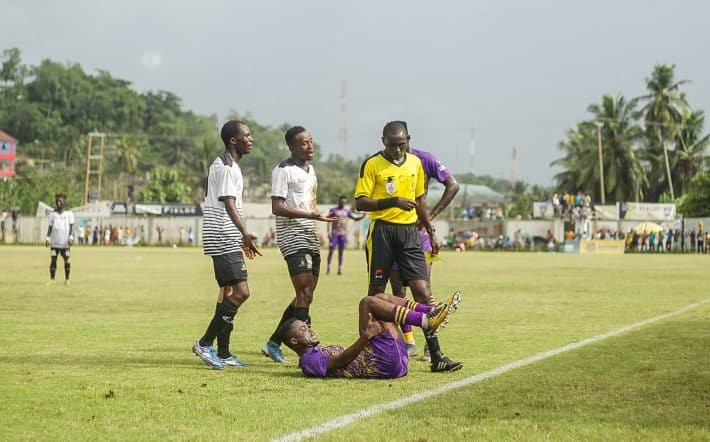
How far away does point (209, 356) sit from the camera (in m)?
9.08

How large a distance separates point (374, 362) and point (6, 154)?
137 m

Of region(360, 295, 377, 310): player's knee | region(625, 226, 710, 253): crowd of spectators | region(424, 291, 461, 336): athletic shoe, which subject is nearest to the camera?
region(424, 291, 461, 336): athletic shoe

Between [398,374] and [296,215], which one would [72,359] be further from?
[398,374]

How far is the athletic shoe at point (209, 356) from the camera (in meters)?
9.00

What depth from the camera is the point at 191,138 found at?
161750mm

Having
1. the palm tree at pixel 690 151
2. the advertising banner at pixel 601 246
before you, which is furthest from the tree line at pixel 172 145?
the advertising banner at pixel 601 246

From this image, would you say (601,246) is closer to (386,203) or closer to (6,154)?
(386,203)

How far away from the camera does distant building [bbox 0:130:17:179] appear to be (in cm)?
13525

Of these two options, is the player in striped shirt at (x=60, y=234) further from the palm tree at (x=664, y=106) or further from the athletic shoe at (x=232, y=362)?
the palm tree at (x=664, y=106)

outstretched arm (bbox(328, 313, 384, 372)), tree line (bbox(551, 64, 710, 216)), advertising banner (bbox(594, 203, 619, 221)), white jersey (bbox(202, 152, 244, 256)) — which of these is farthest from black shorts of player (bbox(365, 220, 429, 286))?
tree line (bbox(551, 64, 710, 216))

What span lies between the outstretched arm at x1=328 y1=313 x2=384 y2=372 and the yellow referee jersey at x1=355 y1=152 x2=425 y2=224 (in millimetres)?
1355

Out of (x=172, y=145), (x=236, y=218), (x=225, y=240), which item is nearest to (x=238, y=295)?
(x=225, y=240)

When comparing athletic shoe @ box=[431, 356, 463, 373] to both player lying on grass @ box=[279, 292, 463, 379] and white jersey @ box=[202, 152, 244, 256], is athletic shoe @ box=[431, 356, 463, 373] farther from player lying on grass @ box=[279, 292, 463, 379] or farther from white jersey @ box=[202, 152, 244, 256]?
white jersey @ box=[202, 152, 244, 256]

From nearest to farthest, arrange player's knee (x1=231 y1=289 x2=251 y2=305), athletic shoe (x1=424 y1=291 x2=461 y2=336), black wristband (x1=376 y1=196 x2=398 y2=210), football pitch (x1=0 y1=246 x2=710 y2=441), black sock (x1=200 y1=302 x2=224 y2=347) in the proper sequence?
football pitch (x1=0 y1=246 x2=710 y2=441) < athletic shoe (x1=424 y1=291 x2=461 y2=336) < black wristband (x1=376 y1=196 x2=398 y2=210) < black sock (x1=200 y1=302 x2=224 y2=347) < player's knee (x1=231 y1=289 x2=251 y2=305)
